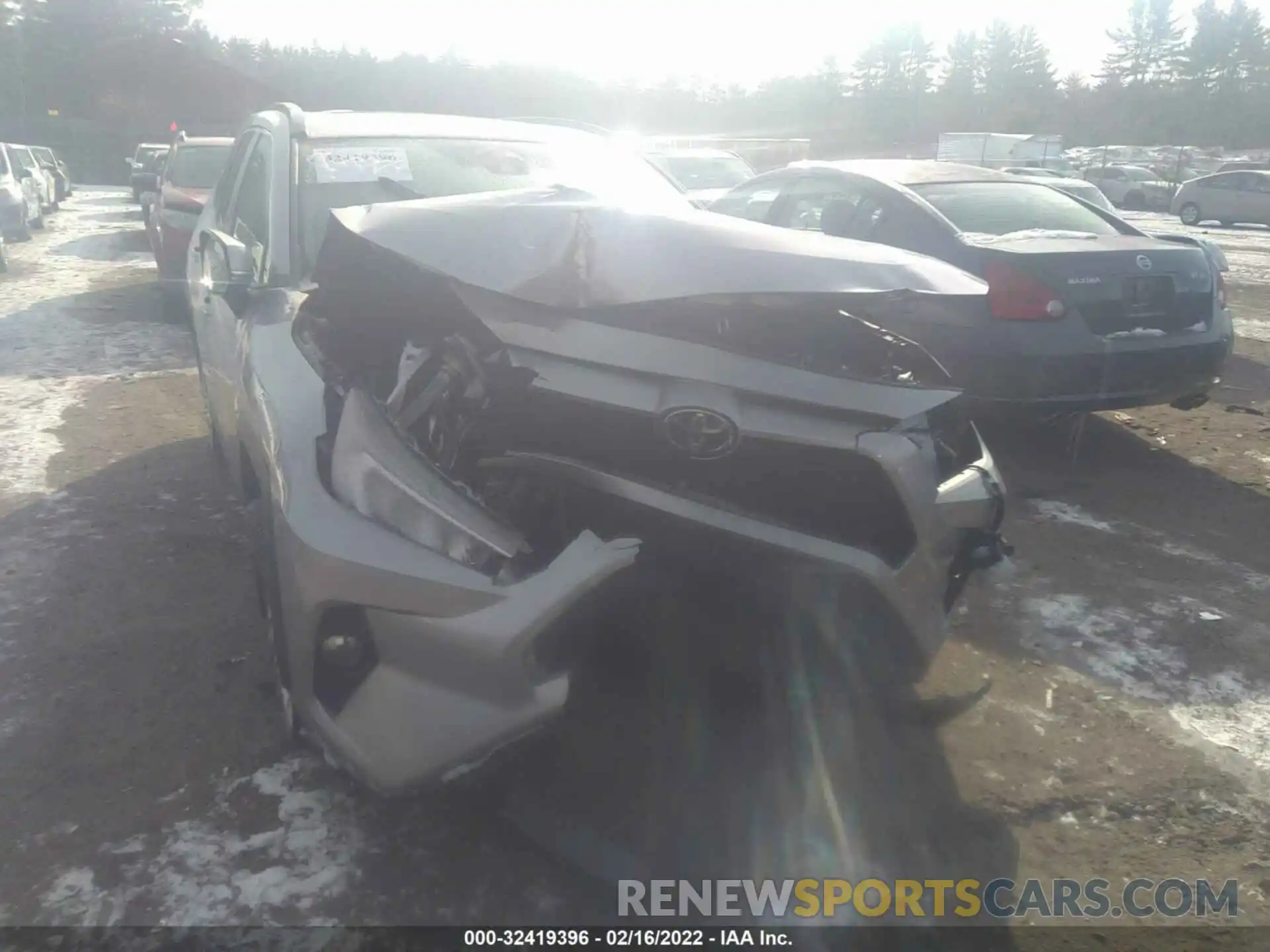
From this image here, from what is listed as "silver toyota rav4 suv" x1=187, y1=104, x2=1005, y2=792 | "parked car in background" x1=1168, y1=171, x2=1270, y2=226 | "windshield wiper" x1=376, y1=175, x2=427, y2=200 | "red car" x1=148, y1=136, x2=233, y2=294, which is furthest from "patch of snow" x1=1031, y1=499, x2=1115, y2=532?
"parked car in background" x1=1168, y1=171, x2=1270, y2=226

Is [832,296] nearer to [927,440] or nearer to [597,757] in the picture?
[927,440]

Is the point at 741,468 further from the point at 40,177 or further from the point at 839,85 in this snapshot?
Result: the point at 839,85

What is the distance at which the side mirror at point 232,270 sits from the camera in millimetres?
3262

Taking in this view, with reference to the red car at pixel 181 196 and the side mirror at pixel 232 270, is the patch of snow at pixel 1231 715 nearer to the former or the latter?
the side mirror at pixel 232 270

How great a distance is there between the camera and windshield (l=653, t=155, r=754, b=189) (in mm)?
13180

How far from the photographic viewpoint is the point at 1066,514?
486cm

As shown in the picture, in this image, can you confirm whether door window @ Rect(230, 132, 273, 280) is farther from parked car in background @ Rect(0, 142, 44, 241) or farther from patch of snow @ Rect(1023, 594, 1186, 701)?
parked car in background @ Rect(0, 142, 44, 241)

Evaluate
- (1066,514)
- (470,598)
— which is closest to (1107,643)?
(1066,514)

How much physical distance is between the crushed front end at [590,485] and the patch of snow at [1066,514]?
2302 millimetres

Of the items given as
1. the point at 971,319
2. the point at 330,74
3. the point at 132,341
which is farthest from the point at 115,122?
the point at 971,319

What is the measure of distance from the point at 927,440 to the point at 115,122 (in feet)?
163

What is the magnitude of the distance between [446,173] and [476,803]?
2.42 metres

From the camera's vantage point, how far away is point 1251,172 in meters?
25.4

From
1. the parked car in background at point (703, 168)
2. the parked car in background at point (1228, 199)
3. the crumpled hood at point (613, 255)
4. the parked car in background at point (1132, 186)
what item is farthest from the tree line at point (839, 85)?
the crumpled hood at point (613, 255)
